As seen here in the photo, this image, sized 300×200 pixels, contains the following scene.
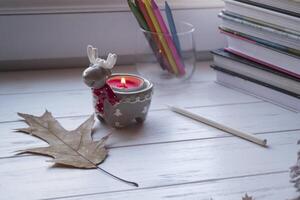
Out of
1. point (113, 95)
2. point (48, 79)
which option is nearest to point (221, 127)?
point (113, 95)

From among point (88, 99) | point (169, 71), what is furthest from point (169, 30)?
point (88, 99)

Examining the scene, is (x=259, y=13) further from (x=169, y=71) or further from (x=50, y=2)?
(x=50, y=2)

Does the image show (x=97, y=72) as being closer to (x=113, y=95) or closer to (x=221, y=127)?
(x=113, y=95)

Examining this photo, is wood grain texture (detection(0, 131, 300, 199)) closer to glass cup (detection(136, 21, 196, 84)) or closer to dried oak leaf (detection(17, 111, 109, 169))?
dried oak leaf (detection(17, 111, 109, 169))

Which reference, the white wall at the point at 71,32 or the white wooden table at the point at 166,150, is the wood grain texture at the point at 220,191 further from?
the white wall at the point at 71,32

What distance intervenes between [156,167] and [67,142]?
0.13 meters

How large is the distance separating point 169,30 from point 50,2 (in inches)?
9.2

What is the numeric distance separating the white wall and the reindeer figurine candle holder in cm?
21

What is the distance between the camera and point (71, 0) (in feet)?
3.07

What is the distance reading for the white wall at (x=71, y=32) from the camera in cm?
91

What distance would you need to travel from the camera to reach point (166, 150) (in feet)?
2.18

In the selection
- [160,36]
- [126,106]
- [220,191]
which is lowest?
[220,191]

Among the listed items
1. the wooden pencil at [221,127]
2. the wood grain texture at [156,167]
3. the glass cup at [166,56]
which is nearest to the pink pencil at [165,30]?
the glass cup at [166,56]

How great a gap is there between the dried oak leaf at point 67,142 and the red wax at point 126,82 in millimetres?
60
